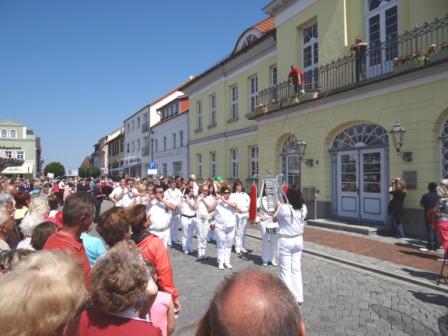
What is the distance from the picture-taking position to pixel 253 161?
20.0 metres

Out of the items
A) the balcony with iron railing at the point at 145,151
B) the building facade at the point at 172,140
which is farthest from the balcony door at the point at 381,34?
the balcony with iron railing at the point at 145,151

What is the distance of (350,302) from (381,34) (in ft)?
32.1

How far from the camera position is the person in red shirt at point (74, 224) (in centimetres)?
309

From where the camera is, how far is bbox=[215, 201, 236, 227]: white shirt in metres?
7.79

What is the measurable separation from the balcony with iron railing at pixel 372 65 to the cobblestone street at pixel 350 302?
6.43 metres

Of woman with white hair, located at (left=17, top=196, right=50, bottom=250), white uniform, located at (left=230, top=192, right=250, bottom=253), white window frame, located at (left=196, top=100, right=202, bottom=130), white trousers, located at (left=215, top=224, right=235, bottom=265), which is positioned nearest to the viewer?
woman with white hair, located at (left=17, top=196, right=50, bottom=250)

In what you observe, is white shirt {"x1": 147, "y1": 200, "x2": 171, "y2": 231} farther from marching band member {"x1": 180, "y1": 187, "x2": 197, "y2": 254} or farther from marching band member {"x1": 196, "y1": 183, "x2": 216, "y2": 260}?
marching band member {"x1": 180, "y1": 187, "x2": 197, "y2": 254}

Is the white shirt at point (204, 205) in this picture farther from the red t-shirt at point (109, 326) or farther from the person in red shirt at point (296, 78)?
the person in red shirt at point (296, 78)

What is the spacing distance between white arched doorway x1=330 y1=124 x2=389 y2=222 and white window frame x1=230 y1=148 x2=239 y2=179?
8796 millimetres

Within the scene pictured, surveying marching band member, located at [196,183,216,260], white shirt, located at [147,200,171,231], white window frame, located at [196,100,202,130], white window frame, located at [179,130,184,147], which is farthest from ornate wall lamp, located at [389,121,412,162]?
white window frame, located at [179,130,184,147]

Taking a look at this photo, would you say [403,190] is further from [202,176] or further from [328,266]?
[202,176]

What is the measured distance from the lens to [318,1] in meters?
13.9

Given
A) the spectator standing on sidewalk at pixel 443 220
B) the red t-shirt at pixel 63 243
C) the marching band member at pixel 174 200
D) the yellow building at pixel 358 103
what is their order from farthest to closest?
1. the yellow building at pixel 358 103
2. the marching band member at pixel 174 200
3. the spectator standing on sidewalk at pixel 443 220
4. the red t-shirt at pixel 63 243

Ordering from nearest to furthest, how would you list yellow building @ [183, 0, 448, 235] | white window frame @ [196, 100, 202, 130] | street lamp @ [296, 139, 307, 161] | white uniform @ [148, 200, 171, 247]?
white uniform @ [148, 200, 171, 247]
yellow building @ [183, 0, 448, 235]
street lamp @ [296, 139, 307, 161]
white window frame @ [196, 100, 202, 130]
